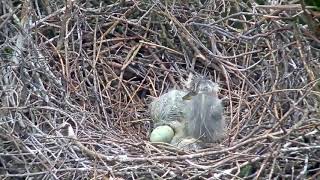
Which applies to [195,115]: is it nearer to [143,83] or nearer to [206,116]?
[206,116]

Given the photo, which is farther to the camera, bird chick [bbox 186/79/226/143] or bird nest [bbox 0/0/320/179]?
bird chick [bbox 186/79/226/143]

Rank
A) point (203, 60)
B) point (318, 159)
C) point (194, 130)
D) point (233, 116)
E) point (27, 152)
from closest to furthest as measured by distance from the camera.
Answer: point (318, 159)
point (27, 152)
point (194, 130)
point (233, 116)
point (203, 60)

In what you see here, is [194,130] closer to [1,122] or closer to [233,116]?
[233,116]

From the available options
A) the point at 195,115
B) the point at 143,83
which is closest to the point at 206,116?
the point at 195,115

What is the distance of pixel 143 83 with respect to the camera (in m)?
3.98

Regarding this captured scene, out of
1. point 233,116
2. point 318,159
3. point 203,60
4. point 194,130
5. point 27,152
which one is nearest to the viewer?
point 318,159

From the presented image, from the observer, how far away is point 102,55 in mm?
4031

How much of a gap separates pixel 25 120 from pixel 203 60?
105 cm

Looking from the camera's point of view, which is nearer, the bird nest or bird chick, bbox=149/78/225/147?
the bird nest

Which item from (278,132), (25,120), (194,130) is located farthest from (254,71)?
(25,120)

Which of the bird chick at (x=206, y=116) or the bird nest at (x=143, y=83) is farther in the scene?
the bird chick at (x=206, y=116)

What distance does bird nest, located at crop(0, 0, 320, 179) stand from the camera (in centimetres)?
296

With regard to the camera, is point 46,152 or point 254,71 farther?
point 254,71

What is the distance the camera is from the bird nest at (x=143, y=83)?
296 centimetres
